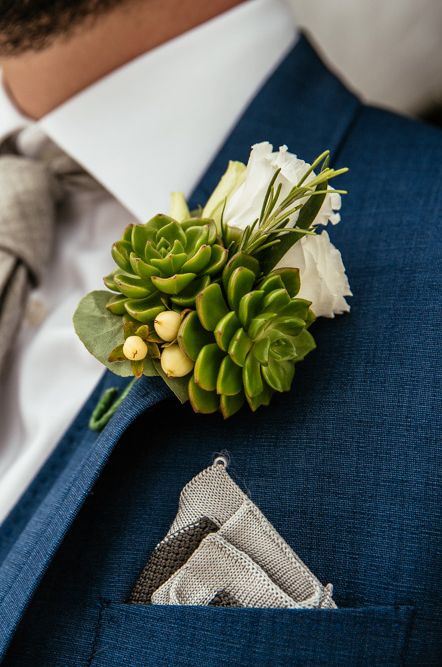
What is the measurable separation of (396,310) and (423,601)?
239 mm

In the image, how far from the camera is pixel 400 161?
2.25 ft

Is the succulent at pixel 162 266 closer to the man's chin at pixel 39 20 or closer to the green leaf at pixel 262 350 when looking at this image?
the green leaf at pixel 262 350

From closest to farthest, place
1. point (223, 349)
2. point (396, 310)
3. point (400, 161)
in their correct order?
point (223, 349) → point (396, 310) → point (400, 161)

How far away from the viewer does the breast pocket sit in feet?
1.49

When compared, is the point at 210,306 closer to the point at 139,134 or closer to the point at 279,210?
the point at 279,210

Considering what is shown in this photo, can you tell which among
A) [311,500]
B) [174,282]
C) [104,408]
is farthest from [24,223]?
[311,500]

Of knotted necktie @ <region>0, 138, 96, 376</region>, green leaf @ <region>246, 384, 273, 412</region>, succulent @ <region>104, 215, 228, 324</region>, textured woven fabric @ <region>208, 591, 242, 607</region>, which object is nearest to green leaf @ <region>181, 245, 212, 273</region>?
succulent @ <region>104, 215, 228, 324</region>

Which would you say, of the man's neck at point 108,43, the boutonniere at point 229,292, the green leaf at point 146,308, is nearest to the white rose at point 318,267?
the boutonniere at point 229,292

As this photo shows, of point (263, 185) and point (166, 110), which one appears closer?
point (263, 185)

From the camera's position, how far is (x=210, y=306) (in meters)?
0.45

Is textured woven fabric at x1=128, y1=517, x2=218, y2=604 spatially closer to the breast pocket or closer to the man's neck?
the breast pocket

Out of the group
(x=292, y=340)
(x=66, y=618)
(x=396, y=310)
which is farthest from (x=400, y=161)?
(x=66, y=618)

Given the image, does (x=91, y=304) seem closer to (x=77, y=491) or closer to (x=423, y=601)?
(x=77, y=491)

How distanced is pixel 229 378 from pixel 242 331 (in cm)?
4
